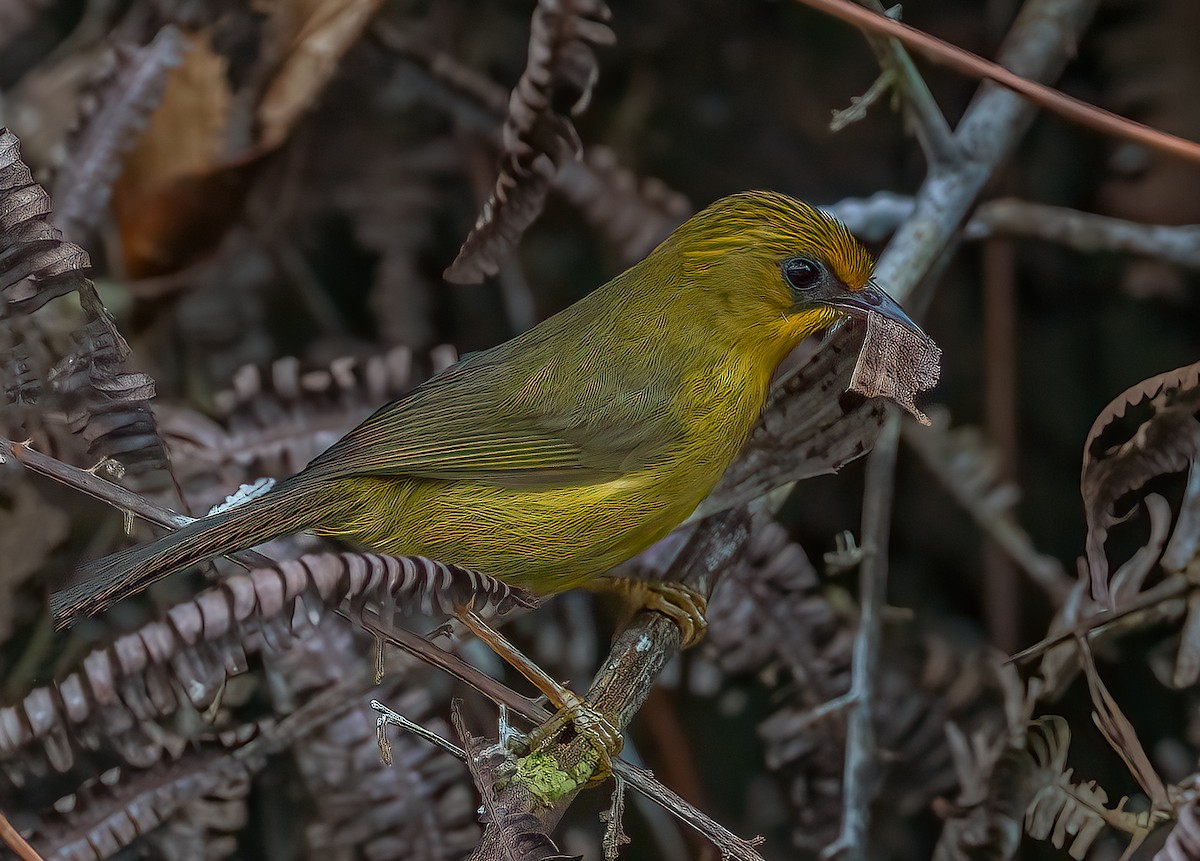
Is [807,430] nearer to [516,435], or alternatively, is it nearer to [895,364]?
[895,364]

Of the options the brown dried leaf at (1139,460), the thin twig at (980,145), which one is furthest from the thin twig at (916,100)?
the brown dried leaf at (1139,460)

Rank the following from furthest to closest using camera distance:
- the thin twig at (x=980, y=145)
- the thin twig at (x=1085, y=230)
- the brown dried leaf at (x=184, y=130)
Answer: the brown dried leaf at (x=184, y=130) < the thin twig at (x=1085, y=230) < the thin twig at (x=980, y=145)

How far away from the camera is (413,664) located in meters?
2.46

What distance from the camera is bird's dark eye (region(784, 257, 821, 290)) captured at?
2104 mm

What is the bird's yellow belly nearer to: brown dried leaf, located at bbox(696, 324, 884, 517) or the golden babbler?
the golden babbler

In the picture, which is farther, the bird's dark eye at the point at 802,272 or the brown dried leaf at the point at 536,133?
the brown dried leaf at the point at 536,133

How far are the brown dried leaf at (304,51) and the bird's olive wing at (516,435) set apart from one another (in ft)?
4.40

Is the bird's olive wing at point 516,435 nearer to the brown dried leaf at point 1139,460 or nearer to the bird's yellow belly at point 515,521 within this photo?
the bird's yellow belly at point 515,521

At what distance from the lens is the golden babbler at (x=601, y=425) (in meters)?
2.05

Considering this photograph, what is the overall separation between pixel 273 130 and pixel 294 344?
0.61 meters

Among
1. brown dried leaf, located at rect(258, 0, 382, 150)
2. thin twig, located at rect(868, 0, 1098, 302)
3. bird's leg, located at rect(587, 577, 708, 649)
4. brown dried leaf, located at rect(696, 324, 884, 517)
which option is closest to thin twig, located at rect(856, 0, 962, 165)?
thin twig, located at rect(868, 0, 1098, 302)

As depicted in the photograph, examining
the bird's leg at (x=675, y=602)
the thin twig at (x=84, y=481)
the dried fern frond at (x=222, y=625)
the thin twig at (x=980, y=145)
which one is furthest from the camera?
the thin twig at (x=980, y=145)

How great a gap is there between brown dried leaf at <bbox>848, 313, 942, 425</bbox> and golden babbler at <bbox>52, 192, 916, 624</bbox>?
51 mm

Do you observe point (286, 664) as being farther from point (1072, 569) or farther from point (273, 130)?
point (1072, 569)
